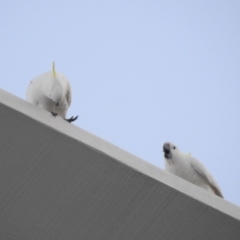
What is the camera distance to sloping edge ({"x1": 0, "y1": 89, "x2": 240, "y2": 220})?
1057mm

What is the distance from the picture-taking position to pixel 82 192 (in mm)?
1090

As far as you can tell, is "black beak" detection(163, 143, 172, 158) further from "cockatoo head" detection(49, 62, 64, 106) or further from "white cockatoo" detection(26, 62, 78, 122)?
"cockatoo head" detection(49, 62, 64, 106)

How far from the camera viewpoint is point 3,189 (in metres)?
1.06

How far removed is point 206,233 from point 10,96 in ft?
2.12

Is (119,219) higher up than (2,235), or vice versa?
(119,219)

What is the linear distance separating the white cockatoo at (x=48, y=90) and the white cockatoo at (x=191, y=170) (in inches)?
48.8

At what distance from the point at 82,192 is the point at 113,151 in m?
0.13

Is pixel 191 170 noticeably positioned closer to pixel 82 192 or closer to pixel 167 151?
pixel 167 151

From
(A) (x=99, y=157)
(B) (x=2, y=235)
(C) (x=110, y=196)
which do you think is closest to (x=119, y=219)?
(C) (x=110, y=196)

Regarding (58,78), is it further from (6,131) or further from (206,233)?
(206,233)

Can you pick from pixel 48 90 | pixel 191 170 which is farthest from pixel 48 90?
pixel 191 170

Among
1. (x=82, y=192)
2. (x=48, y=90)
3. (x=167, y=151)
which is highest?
(x=82, y=192)

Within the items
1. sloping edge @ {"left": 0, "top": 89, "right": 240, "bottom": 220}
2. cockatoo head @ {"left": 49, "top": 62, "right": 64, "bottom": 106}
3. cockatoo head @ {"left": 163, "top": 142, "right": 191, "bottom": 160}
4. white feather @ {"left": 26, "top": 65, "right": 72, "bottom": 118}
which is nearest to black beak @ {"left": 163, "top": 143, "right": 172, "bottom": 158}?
cockatoo head @ {"left": 163, "top": 142, "right": 191, "bottom": 160}

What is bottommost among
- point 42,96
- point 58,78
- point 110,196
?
point 42,96
